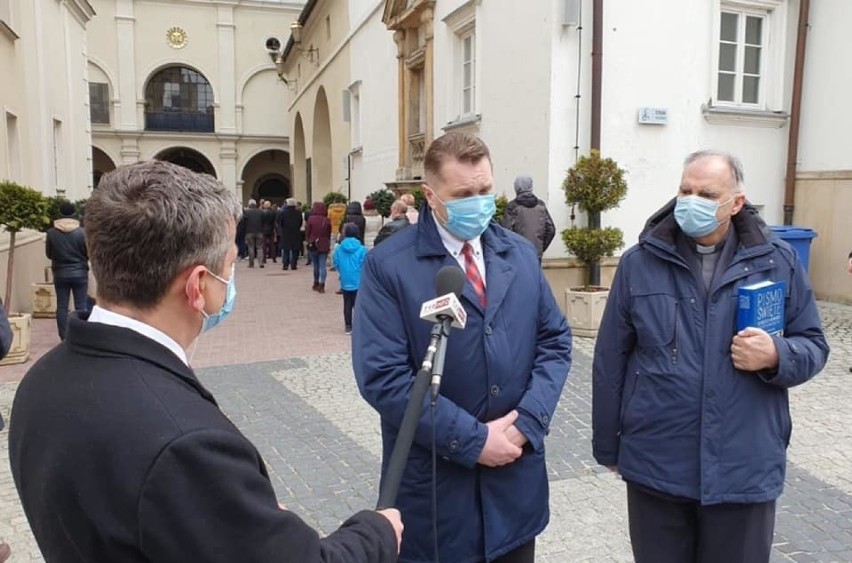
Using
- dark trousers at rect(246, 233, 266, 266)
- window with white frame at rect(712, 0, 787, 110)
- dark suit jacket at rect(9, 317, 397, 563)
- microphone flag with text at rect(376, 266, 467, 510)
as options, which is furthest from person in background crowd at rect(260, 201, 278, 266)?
dark suit jacket at rect(9, 317, 397, 563)

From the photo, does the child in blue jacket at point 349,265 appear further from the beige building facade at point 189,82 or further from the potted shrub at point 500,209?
the beige building facade at point 189,82

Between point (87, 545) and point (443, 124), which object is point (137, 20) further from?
point (87, 545)

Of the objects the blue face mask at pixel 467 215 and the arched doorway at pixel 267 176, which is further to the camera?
the arched doorway at pixel 267 176

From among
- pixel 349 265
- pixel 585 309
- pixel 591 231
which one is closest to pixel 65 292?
pixel 349 265

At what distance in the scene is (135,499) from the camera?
124cm

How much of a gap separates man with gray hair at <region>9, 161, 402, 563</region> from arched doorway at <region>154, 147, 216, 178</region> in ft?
121

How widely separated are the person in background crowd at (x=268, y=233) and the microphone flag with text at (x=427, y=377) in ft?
64.2

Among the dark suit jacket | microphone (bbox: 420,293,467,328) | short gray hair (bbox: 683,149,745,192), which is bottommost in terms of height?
the dark suit jacket

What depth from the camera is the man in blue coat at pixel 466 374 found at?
2.45 metres

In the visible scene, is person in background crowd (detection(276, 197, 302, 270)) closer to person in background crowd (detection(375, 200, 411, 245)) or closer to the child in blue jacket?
the child in blue jacket

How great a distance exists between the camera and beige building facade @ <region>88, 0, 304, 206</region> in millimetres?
34156

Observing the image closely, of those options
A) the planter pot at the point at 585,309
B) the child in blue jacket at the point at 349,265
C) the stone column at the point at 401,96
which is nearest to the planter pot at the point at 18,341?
the child in blue jacket at the point at 349,265

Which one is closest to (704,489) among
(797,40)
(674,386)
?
(674,386)

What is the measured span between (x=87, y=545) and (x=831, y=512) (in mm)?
4334
